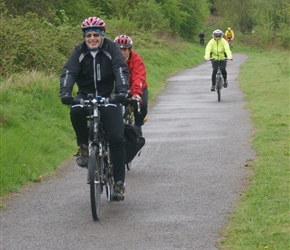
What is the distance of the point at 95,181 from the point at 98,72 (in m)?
1.17

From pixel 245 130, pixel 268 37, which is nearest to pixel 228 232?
pixel 245 130

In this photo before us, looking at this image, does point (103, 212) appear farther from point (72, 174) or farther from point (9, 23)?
point (9, 23)

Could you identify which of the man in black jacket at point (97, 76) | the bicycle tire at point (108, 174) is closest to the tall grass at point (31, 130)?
the bicycle tire at point (108, 174)

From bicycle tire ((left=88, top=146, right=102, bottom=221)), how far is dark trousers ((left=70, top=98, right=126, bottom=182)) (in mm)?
274

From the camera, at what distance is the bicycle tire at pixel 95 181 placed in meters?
7.61

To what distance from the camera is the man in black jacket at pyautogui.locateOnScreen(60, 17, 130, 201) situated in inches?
314

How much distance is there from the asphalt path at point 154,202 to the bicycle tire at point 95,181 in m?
0.15

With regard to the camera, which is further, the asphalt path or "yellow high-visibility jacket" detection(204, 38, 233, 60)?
"yellow high-visibility jacket" detection(204, 38, 233, 60)

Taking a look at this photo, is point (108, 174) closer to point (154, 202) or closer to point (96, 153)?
point (96, 153)

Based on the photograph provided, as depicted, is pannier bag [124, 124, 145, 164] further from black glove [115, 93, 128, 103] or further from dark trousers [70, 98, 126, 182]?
black glove [115, 93, 128, 103]

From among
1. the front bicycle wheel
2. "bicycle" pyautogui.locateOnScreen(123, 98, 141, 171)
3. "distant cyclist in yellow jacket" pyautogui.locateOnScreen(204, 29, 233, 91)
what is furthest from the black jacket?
"distant cyclist in yellow jacket" pyautogui.locateOnScreen(204, 29, 233, 91)

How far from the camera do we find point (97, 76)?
8.09 m

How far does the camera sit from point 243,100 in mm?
21312

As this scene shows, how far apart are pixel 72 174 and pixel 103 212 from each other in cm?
258
